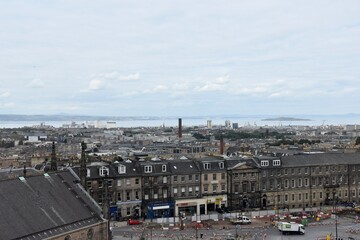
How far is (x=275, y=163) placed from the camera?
97188mm

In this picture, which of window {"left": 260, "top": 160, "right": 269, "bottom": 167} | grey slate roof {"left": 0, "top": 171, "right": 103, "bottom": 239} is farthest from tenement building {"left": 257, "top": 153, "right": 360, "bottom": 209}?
grey slate roof {"left": 0, "top": 171, "right": 103, "bottom": 239}

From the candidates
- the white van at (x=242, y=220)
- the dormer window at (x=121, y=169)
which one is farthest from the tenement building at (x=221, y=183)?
the white van at (x=242, y=220)

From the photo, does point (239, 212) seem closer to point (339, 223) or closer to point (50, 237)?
point (339, 223)

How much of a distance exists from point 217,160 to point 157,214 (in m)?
14.5

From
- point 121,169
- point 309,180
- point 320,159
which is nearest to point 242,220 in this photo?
point 121,169

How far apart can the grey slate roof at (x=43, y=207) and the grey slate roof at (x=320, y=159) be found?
175 ft

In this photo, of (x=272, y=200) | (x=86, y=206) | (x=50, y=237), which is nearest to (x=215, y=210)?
(x=272, y=200)

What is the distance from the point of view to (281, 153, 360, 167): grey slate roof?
324ft

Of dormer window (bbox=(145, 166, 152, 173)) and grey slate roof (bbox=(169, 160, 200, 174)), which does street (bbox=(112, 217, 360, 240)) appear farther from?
grey slate roof (bbox=(169, 160, 200, 174))

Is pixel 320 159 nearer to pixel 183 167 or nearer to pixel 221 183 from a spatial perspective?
pixel 221 183

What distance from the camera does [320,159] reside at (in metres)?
101

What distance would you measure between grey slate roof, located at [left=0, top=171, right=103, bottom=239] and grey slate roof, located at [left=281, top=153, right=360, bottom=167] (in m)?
53.3

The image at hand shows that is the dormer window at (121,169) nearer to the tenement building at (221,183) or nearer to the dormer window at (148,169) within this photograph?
the tenement building at (221,183)

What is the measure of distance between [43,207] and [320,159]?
6618 centimetres
